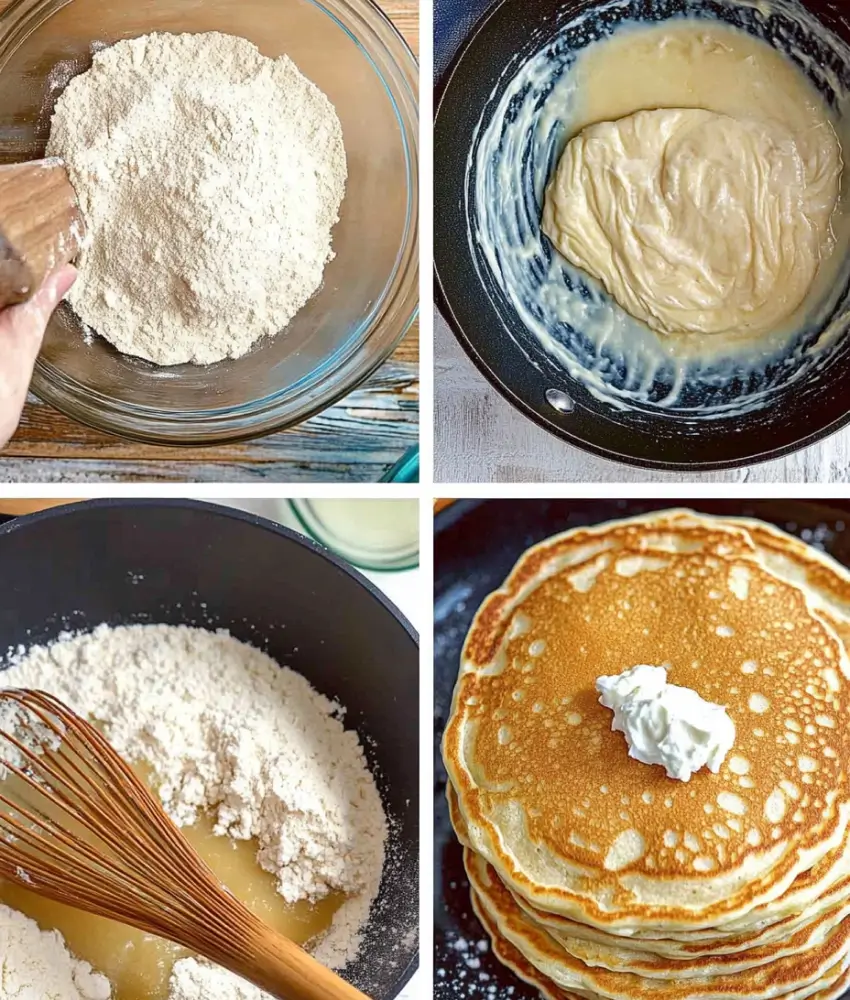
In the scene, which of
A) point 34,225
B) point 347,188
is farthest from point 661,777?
point 34,225

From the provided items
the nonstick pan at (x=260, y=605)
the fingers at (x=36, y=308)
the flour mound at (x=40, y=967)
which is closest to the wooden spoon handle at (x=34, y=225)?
the fingers at (x=36, y=308)

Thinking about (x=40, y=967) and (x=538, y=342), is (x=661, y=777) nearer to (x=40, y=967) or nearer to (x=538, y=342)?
(x=538, y=342)

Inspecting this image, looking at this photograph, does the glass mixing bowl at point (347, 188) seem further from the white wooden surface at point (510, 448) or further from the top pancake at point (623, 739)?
the top pancake at point (623, 739)

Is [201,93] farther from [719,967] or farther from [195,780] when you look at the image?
[719,967]

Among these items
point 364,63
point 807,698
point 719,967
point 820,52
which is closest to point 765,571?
point 807,698

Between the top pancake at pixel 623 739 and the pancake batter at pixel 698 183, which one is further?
the pancake batter at pixel 698 183

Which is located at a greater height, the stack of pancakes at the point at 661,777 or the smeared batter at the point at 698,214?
the smeared batter at the point at 698,214
